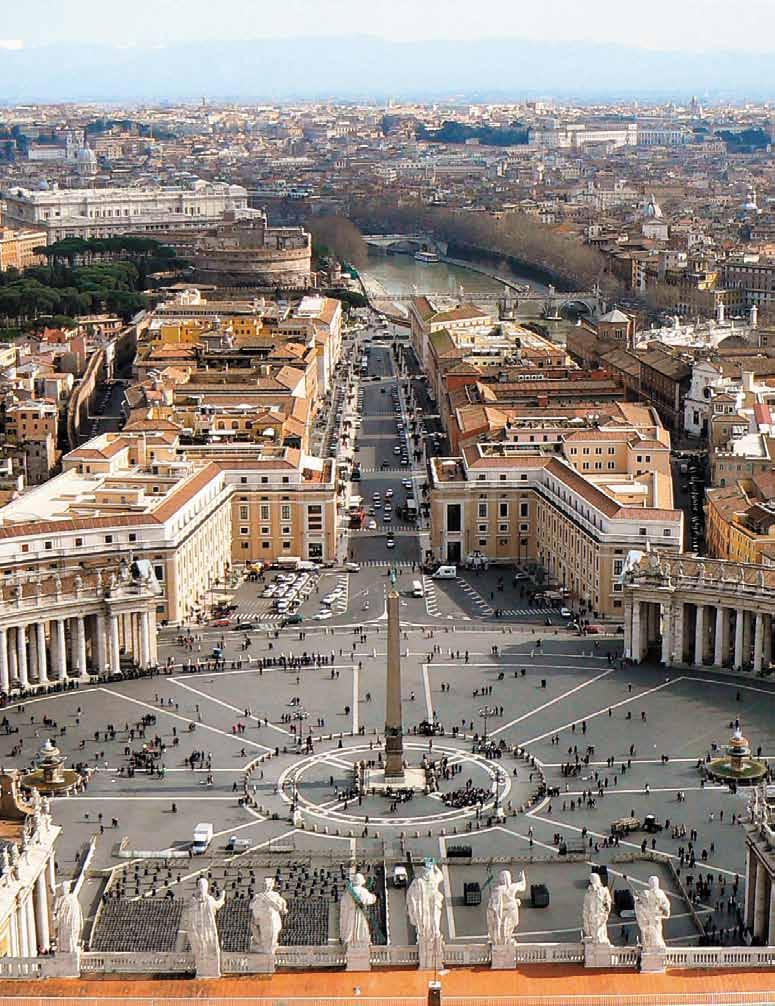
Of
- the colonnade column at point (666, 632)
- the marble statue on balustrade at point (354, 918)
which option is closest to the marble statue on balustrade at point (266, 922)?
the marble statue on balustrade at point (354, 918)

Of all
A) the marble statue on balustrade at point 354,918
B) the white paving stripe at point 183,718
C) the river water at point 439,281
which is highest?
the marble statue on balustrade at point 354,918

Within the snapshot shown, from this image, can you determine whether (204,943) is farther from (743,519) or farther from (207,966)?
(743,519)

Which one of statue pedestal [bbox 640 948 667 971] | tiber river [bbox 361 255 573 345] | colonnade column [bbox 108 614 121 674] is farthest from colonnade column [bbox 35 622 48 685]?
tiber river [bbox 361 255 573 345]

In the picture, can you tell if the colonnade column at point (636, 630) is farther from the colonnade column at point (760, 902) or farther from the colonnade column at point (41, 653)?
the colonnade column at point (760, 902)

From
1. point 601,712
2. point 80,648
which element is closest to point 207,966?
point 601,712

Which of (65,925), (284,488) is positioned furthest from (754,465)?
(65,925)

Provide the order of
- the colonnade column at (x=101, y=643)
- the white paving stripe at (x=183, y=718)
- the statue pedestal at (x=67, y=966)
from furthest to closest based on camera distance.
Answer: the colonnade column at (x=101, y=643) → the white paving stripe at (x=183, y=718) → the statue pedestal at (x=67, y=966)
